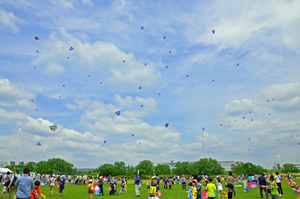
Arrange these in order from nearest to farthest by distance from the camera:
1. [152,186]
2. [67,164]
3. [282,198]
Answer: [152,186], [282,198], [67,164]

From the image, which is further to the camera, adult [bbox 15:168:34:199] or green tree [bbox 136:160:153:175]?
green tree [bbox 136:160:153:175]

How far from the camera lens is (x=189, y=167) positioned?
11781 cm

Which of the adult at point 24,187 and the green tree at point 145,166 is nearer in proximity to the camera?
the adult at point 24,187

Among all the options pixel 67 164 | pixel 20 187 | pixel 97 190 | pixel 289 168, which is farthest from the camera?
pixel 67 164

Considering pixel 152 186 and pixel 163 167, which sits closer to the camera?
pixel 152 186

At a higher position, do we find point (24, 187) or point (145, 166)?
point (24, 187)

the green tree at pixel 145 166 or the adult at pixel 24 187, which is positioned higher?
the adult at pixel 24 187

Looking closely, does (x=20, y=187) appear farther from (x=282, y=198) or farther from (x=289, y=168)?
(x=289, y=168)

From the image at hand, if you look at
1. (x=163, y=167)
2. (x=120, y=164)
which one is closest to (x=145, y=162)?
(x=163, y=167)

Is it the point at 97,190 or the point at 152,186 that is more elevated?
the point at 152,186

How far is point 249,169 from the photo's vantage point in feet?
370

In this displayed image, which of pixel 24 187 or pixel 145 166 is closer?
pixel 24 187

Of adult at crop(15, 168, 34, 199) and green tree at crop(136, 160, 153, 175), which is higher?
adult at crop(15, 168, 34, 199)

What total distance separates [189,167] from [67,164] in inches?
3180
